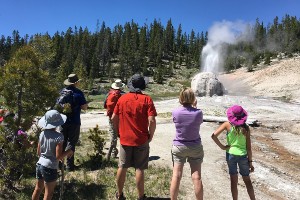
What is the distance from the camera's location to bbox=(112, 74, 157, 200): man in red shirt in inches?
245

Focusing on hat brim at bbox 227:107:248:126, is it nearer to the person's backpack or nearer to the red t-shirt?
the red t-shirt

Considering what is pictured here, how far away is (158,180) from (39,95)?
330 centimetres

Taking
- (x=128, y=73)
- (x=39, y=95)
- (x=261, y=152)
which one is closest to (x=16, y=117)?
(x=39, y=95)

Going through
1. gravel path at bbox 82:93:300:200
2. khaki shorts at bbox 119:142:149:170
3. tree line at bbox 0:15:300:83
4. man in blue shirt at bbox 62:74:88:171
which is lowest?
gravel path at bbox 82:93:300:200

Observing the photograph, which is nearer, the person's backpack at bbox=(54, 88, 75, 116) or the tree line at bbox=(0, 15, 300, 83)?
the person's backpack at bbox=(54, 88, 75, 116)

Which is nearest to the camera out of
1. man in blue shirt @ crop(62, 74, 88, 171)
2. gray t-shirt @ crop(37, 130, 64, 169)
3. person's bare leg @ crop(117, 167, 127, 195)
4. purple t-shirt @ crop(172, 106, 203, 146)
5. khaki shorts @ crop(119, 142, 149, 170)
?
gray t-shirt @ crop(37, 130, 64, 169)

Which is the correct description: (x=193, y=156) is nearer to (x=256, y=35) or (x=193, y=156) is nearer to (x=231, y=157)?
(x=231, y=157)

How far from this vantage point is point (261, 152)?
44.9 feet

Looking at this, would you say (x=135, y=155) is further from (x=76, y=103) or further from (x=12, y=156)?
(x=12, y=156)

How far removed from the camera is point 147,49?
115875 millimetres

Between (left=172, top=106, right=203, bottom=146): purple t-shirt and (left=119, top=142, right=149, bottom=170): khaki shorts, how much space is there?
61 cm

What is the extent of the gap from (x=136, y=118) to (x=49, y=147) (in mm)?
1458

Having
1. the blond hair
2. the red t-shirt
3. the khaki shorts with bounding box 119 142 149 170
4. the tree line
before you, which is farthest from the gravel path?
the tree line

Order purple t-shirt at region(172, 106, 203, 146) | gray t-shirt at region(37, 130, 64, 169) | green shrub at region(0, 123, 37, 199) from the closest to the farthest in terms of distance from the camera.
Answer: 1. gray t-shirt at region(37, 130, 64, 169)
2. purple t-shirt at region(172, 106, 203, 146)
3. green shrub at region(0, 123, 37, 199)
